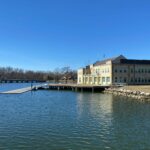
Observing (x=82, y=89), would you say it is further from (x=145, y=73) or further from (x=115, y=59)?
(x=145, y=73)

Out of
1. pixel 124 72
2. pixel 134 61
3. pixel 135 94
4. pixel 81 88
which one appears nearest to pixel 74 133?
pixel 135 94

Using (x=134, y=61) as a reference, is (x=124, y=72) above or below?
below

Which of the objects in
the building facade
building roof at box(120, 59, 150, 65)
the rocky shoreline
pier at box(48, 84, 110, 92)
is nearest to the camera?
the rocky shoreline

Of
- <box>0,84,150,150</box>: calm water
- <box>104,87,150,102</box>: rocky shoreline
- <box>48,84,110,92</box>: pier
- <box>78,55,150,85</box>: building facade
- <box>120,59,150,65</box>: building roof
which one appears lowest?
<box>0,84,150,150</box>: calm water

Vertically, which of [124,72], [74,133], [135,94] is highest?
[124,72]

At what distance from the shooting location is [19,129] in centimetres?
2322

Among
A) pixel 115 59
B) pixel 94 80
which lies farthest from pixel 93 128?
pixel 94 80

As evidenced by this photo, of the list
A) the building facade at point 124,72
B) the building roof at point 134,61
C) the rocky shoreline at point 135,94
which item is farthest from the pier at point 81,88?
the building roof at point 134,61

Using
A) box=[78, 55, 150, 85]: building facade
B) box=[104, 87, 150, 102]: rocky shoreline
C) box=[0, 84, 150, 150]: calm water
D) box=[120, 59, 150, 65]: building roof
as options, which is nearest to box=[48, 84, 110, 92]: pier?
box=[104, 87, 150, 102]: rocky shoreline

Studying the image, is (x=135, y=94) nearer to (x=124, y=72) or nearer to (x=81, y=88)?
(x=81, y=88)

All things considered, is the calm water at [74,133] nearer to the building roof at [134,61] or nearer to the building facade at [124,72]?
the building facade at [124,72]

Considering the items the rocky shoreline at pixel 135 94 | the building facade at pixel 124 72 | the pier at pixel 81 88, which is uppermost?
the building facade at pixel 124 72

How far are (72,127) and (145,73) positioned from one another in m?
78.5

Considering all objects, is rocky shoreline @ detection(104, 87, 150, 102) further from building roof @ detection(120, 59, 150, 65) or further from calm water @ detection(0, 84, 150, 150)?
calm water @ detection(0, 84, 150, 150)
